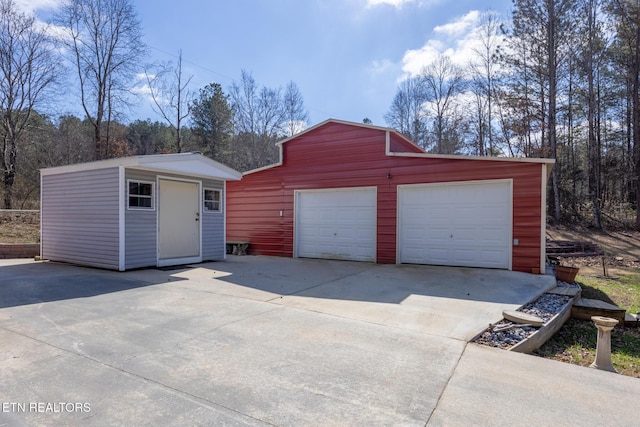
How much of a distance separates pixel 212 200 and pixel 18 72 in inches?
552

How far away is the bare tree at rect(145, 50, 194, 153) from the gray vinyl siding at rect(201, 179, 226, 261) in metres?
12.5

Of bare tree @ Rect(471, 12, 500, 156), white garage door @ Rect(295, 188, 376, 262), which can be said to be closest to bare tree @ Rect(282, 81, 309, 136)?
bare tree @ Rect(471, 12, 500, 156)

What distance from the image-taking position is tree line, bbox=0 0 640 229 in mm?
15844

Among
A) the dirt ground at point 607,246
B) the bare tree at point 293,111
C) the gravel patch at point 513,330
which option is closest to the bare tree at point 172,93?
the bare tree at point 293,111

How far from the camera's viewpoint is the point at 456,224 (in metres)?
8.20

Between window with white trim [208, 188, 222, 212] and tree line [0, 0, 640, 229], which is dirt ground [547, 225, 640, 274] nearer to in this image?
tree line [0, 0, 640, 229]

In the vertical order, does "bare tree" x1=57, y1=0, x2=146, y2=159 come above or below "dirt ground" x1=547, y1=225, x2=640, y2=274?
above

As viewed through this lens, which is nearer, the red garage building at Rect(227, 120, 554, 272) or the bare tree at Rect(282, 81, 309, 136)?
the red garage building at Rect(227, 120, 554, 272)

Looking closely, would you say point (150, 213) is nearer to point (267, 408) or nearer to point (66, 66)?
point (267, 408)

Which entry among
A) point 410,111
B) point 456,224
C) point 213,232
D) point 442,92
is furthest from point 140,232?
point 410,111

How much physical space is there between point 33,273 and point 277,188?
6155 mm

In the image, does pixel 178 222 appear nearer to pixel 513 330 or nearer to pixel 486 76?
pixel 513 330

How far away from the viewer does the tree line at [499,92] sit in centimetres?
1584

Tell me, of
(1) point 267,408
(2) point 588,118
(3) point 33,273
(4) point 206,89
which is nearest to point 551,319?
(1) point 267,408
